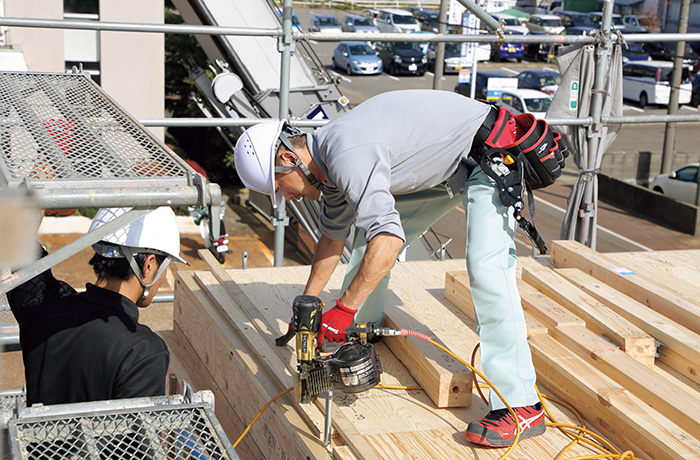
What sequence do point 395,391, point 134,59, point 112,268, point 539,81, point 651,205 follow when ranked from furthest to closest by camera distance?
point 539,81
point 651,205
point 134,59
point 395,391
point 112,268

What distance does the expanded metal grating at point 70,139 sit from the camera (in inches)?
82.7

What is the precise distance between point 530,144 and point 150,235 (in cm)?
174

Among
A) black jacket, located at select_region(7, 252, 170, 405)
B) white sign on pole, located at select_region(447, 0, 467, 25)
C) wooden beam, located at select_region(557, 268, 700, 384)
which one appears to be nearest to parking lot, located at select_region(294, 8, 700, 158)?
white sign on pole, located at select_region(447, 0, 467, 25)

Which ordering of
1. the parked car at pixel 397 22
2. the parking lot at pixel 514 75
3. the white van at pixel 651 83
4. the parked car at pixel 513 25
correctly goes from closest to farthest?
1. the parking lot at pixel 514 75
2. the white van at pixel 651 83
3. the parked car at pixel 513 25
4. the parked car at pixel 397 22

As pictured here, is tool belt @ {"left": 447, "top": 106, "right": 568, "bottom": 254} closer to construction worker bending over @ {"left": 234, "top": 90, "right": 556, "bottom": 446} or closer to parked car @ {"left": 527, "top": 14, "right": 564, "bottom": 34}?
construction worker bending over @ {"left": 234, "top": 90, "right": 556, "bottom": 446}

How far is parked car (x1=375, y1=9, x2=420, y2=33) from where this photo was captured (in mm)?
36375

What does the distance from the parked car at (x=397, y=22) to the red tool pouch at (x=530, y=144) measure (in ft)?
110

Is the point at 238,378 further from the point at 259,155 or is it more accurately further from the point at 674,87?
the point at 674,87

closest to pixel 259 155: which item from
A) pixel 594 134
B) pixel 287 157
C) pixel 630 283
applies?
pixel 287 157

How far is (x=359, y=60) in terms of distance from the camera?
31469mm

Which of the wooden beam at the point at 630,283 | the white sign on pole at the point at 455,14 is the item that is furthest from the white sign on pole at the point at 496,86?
the wooden beam at the point at 630,283

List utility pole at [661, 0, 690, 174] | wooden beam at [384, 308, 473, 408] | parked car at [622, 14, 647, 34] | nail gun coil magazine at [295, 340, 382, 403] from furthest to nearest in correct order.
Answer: parked car at [622, 14, 647, 34], utility pole at [661, 0, 690, 174], wooden beam at [384, 308, 473, 408], nail gun coil magazine at [295, 340, 382, 403]

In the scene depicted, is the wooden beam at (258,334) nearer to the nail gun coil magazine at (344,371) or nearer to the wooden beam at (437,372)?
the nail gun coil magazine at (344,371)

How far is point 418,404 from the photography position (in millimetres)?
3568
